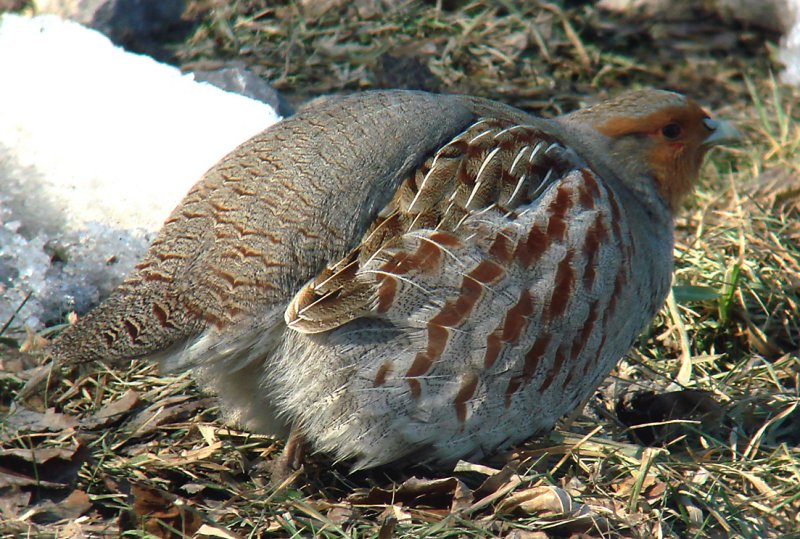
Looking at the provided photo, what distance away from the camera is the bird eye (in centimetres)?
391

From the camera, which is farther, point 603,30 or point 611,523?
point 603,30

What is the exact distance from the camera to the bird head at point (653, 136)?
3.84 m

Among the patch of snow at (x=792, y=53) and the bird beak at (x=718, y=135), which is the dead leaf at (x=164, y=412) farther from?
the patch of snow at (x=792, y=53)

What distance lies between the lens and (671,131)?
155 inches

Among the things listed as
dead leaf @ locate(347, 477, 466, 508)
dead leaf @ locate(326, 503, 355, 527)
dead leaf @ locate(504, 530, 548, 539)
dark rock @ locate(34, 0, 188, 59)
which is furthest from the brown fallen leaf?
dark rock @ locate(34, 0, 188, 59)

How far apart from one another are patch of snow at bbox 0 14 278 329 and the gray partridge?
45.1 inches

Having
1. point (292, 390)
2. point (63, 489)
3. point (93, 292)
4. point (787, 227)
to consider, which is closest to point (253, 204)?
point (292, 390)

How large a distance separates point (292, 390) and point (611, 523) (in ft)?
3.59

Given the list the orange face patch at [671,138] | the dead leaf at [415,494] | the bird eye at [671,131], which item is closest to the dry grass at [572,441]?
the dead leaf at [415,494]

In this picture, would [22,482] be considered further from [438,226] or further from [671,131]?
[671,131]

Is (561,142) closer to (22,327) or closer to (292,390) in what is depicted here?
(292,390)

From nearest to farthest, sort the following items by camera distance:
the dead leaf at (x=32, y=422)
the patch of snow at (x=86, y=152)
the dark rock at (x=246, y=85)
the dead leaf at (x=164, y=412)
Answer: the dead leaf at (x=32, y=422) < the dead leaf at (x=164, y=412) < the patch of snow at (x=86, y=152) < the dark rock at (x=246, y=85)

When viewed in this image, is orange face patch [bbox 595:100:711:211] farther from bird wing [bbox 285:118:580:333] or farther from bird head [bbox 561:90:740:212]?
bird wing [bbox 285:118:580:333]

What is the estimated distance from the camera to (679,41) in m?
6.64
